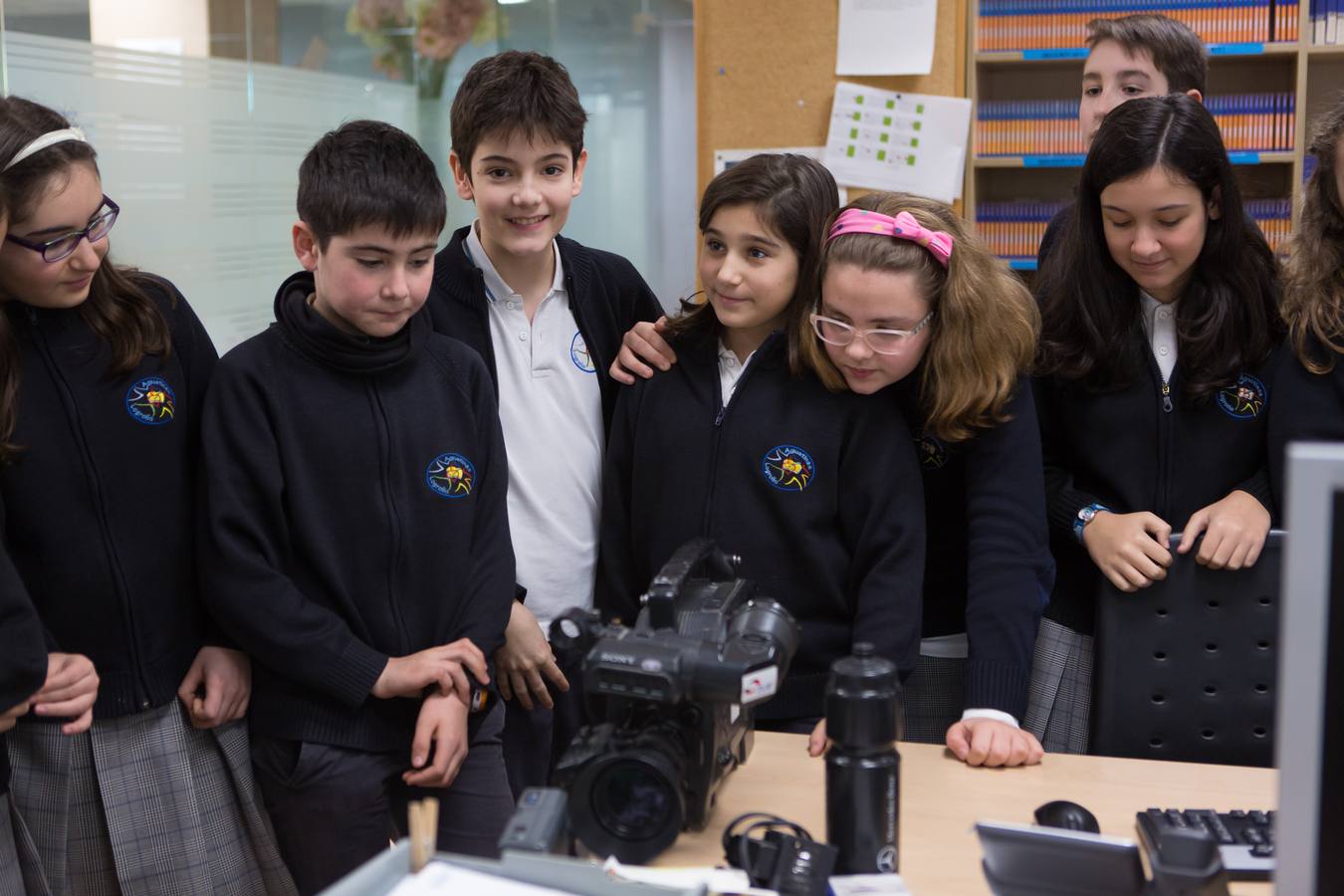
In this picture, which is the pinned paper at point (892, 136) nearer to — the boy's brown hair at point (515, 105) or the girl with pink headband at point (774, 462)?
the boy's brown hair at point (515, 105)

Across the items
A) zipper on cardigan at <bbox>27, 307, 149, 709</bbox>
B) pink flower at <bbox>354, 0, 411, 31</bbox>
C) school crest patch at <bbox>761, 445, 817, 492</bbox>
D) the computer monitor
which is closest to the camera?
the computer monitor

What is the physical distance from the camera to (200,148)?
3.01 meters

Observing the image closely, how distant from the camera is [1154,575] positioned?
1.62 metres

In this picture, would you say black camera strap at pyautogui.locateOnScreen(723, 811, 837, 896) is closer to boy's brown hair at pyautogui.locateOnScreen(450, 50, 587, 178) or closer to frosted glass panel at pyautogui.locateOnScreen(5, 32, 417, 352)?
boy's brown hair at pyautogui.locateOnScreen(450, 50, 587, 178)

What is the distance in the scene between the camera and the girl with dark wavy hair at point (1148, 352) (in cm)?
180

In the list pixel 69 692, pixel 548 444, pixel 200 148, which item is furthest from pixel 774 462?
pixel 200 148

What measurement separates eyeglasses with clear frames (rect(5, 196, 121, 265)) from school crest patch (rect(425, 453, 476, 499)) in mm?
515

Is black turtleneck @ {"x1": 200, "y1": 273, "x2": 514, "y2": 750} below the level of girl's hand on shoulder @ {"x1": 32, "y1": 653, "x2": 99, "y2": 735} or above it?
above

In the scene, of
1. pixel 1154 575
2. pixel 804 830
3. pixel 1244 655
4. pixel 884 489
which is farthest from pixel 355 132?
pixel 1244 655

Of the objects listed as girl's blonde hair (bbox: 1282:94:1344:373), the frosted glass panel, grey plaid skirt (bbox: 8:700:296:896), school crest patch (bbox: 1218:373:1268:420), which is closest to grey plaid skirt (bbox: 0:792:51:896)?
grey plaid skirt (bbox: 8:700:296:896)

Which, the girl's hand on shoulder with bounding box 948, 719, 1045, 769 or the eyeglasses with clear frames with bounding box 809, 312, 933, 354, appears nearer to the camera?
the girl's hand on shoulder with bounding box 948, 719, 1045, 769

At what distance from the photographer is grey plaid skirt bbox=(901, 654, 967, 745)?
Result: 6.03ft

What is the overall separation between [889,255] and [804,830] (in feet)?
2.59

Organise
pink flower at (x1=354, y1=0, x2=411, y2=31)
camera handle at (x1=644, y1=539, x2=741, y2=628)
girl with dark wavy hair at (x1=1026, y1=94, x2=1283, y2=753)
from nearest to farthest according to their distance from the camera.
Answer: camera handle at (x1=644, y1=539, x2=741, y2=628) < girl with dark wavy hair at (x1=1026, y1=94, x2=1283, y2=753) < pink flower at (x1=354, y1=0, x2=411, y2=31)
